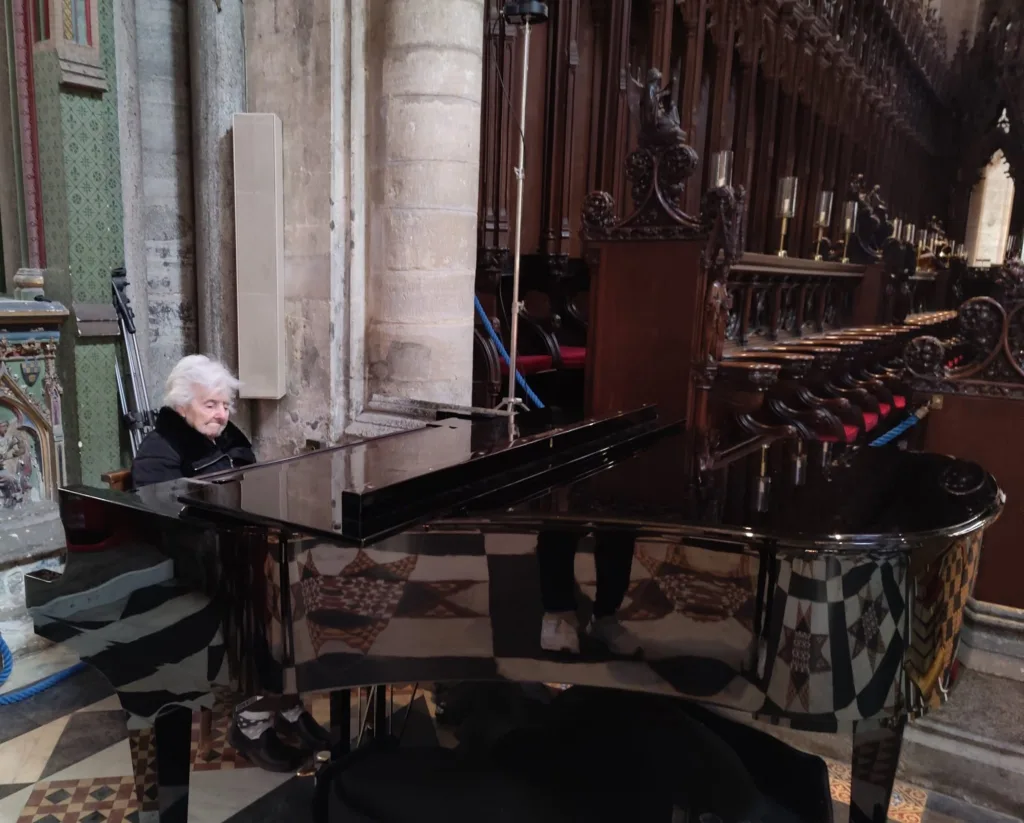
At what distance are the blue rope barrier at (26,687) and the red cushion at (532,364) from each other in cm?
295

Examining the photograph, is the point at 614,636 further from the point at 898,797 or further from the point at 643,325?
the point at 643,325

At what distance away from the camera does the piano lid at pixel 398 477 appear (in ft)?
5.48

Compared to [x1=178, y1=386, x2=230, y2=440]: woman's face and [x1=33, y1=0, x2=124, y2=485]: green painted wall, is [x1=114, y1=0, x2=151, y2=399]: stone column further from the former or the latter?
[x1=178, y1=386, x2=230, y2=440]: woman's face

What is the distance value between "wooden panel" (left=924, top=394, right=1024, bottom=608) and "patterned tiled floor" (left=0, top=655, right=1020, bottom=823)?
0.93m

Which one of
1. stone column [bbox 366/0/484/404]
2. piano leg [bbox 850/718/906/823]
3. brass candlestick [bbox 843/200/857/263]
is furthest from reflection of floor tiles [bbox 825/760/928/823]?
brass candlestick [bbox 843/200/857/263]

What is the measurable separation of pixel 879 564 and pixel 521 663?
2.79 ft

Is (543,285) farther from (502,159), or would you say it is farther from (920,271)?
(920,271)

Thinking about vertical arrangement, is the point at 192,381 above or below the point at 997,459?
above

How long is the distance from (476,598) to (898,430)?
4.33 metres

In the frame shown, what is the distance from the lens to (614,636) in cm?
183

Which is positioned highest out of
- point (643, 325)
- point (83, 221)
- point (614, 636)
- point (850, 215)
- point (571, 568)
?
point (850, 215)

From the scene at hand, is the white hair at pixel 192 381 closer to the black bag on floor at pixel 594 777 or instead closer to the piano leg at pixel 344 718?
the piano leg at pixel 344 718

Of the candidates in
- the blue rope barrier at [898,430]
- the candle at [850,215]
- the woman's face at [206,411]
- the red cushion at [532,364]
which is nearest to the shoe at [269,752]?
the woman's face at [206,411]

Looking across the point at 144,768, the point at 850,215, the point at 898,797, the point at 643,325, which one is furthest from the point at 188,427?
the point at 850,215
